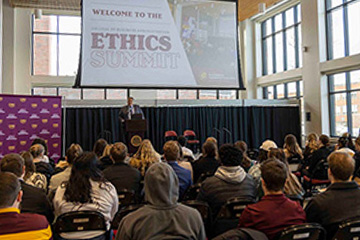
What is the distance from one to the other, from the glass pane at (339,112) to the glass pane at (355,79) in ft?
1.42

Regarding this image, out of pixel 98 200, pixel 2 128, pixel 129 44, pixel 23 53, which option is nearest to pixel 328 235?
pixel 98 200

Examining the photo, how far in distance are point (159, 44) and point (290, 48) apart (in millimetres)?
6207

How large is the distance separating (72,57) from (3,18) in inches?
102

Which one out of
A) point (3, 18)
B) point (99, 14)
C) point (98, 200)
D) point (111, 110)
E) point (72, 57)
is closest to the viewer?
point (98, 200)

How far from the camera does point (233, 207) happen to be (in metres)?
2.28

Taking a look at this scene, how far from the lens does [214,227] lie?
2336 mm

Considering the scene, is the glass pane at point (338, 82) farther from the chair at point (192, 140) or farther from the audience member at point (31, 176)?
the audience member at point (31, 176)

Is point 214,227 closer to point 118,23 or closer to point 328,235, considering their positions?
point 328,235

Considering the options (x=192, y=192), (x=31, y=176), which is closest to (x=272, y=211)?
(x=192, y=192)

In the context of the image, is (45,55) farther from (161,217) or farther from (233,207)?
(161,217)

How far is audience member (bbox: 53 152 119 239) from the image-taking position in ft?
7.02

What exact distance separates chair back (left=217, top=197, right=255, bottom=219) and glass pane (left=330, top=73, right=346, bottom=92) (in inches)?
A: 326

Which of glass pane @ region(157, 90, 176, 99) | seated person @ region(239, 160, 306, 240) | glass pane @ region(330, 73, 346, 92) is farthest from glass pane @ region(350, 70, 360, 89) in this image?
seated person @ region(239, 160, 306, 240)

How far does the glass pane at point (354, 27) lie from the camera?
875 cm
